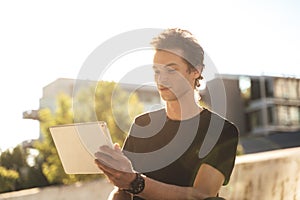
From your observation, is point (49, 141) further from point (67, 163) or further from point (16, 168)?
point (67, 163)

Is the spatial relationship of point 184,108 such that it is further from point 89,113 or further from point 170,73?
point 89,113

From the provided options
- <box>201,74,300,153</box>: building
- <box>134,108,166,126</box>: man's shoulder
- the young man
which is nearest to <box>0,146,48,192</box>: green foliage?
<box>201,74,300,153</box>: building

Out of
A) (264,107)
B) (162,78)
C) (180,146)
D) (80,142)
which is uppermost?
(162,78)

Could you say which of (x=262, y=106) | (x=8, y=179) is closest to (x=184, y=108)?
(x=8, y=179)

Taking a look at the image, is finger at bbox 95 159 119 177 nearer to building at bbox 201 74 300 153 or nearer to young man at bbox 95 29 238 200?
young man at bbox 95 29 238 200

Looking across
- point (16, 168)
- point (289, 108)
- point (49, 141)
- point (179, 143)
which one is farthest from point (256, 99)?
point (179, 143)

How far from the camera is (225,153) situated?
3135 millimetres

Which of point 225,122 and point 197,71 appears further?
point 197,71

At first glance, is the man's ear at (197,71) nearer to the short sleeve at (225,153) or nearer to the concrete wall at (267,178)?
the short sleeve at (225,153)

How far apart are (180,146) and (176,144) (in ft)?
0.12

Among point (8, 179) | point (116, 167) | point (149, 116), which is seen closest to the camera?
point (116, 167)

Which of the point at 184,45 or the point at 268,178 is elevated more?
the point at 184,45

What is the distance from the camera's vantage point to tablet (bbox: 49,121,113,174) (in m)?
3.08

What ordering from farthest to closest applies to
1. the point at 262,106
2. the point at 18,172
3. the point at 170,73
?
1. the point at 262,106
2. the point at 18,172
3. the point at 170,73
